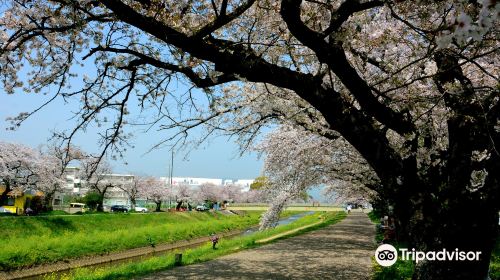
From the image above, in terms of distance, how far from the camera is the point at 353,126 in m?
5.40

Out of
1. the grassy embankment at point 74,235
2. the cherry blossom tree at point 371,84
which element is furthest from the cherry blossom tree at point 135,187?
the cherry blossom tree at point 371,84

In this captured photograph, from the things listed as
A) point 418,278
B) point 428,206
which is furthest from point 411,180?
point 418,278

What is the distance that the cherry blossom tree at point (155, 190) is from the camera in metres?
69.9

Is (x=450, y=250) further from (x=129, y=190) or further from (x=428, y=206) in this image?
(x=129, y=190)

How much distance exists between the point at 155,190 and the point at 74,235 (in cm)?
4233

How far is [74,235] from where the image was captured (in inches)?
1106

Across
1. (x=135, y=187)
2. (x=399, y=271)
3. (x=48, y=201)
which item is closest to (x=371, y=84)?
(x=399, y=271)

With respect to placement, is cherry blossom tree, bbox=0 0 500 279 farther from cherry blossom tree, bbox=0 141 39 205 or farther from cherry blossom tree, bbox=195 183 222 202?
cherry blossom tree, bbox=195 183 222 202

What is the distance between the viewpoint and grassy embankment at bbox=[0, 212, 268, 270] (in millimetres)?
20922

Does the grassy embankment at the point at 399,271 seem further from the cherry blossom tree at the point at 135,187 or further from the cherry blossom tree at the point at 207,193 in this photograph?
the cherry blossom tree at the point at 207,193

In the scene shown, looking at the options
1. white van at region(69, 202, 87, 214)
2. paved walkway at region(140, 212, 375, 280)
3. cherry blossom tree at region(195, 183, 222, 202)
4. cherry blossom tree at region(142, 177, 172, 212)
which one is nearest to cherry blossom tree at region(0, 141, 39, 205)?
white van at region(69, 202, 87, 214)

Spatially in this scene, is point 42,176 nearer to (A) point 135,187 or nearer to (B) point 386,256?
(A) point 135,187

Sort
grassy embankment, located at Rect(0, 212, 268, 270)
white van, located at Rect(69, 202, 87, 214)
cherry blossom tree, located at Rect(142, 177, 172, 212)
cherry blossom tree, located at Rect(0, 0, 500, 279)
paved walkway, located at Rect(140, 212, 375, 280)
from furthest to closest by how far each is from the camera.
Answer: cherry blossom tree, located at Rect(142, 177, 172, 212)
white van, located at Rect(69, 202, 87, 214)
grassy embankment, located at Rect(0, 212, 268, 270)
paved walkway, located at Rect(140, 212, 375, 280)
cherry blossom tree, located at Rect(0, 0, 500, 279)

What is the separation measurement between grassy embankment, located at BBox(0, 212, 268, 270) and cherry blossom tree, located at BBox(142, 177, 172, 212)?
2559 centimetres
